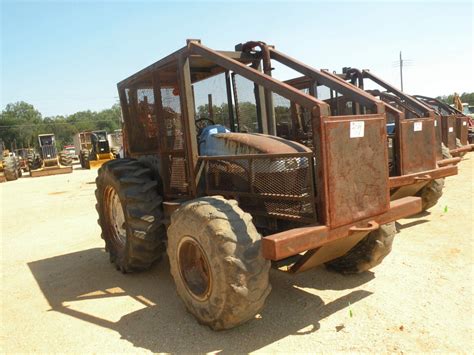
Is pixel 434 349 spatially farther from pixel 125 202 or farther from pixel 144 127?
pixel 144 127

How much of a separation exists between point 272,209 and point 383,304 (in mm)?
1355

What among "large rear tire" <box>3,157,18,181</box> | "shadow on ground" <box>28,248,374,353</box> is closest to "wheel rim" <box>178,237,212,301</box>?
"shadow on ground" <box>28,248,374,353</box>

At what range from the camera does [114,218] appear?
561cm

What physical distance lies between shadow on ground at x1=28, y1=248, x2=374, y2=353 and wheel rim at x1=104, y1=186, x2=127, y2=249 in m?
0.41

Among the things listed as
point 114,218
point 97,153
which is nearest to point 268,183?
point 114,218

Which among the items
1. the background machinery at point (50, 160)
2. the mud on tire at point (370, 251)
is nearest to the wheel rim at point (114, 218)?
the mud on tire at point (370, 251)

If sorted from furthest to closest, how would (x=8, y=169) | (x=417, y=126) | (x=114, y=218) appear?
1. (x=8, y=169)
2. (x=417, y=126)
3. (x=114, y=218)

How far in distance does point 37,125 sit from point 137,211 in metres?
83.9

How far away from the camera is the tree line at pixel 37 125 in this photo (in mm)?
72188

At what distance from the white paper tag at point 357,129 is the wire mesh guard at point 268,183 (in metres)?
0.39

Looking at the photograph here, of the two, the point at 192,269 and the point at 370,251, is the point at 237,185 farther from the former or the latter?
the point at 370,251

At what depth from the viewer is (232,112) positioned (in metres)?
5.14

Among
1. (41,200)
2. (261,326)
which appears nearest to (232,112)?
(261,326)

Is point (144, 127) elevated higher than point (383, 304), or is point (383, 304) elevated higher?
point (144, 127)
